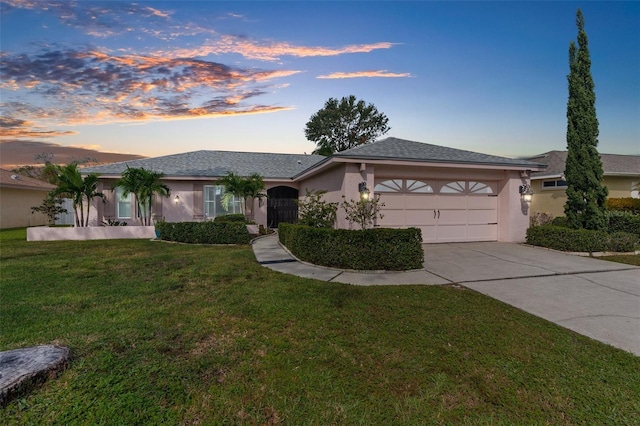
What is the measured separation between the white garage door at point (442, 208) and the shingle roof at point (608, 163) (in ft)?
23.9

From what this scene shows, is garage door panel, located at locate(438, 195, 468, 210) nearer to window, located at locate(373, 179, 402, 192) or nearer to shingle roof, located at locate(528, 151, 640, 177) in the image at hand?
window, located at locate(373, 179, 402, 192)

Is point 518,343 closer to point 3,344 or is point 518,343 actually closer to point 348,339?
point 348,339

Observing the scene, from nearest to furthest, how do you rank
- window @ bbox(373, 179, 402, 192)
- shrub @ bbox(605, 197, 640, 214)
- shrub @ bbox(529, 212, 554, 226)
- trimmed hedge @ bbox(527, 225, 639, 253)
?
trimmed hedge @ bbox(527, 225, 639, 253)
window @ bbox(373, 179, 402, 192)
shrub @ bbox(529, 212, 554, 226)
shrub @ bbox(605, 197, 640, 214)

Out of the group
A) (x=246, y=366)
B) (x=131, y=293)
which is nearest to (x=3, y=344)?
(x=131, y=293)

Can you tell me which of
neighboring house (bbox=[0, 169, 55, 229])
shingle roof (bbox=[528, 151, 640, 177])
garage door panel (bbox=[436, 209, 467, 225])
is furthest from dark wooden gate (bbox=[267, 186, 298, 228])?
neighboring house (bbox=[0, 169, 55, 229])

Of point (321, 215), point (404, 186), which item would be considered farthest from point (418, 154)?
point (321, 215)

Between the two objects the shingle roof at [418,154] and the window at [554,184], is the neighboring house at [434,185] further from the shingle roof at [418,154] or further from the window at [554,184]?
the window at [554,184]

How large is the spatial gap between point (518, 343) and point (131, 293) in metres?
6.05

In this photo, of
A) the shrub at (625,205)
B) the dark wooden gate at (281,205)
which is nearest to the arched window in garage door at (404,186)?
the dark wooden gate at (281,205)

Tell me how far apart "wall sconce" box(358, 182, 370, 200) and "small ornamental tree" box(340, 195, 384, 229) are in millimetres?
68

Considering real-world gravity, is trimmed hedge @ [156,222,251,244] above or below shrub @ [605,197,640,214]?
below

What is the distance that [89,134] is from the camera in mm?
13102

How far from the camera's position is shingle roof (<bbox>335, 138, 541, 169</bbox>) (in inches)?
363

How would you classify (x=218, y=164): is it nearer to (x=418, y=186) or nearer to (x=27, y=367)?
(x=418, y=186)
